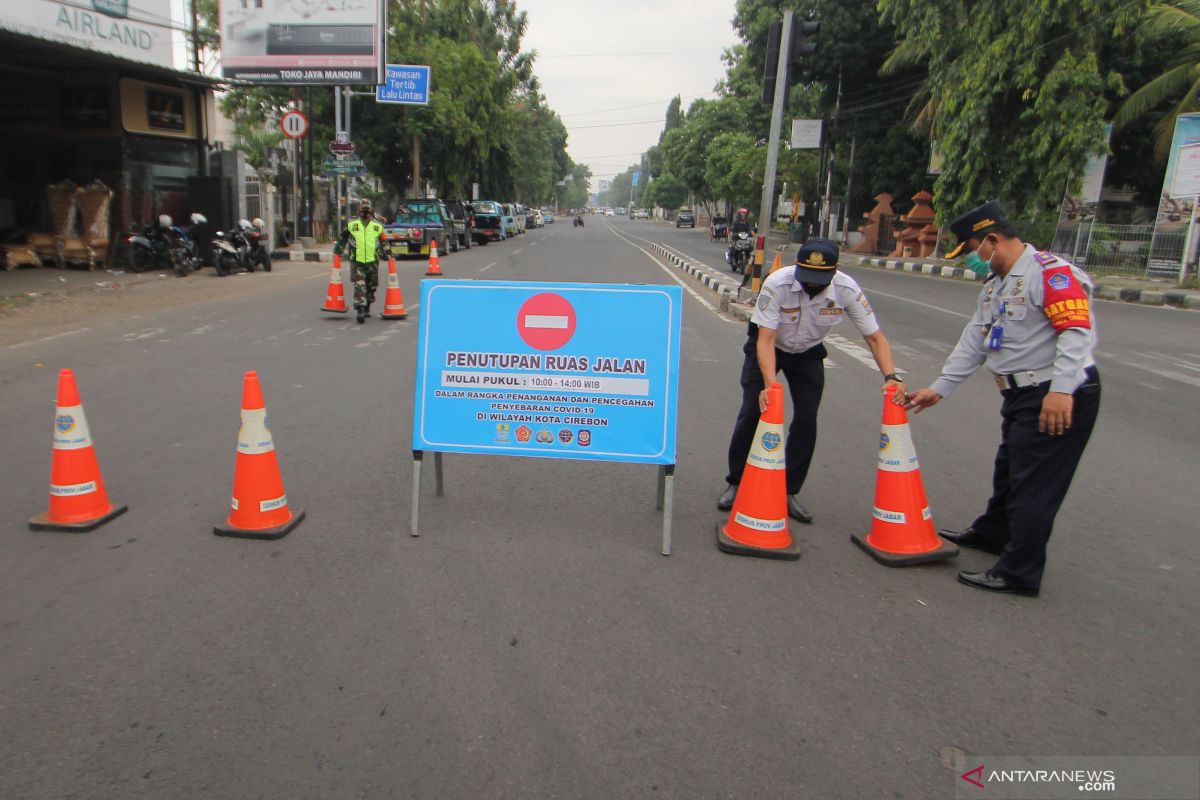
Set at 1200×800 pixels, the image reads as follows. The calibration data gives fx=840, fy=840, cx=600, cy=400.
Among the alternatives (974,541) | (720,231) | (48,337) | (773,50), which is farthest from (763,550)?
(720,231)

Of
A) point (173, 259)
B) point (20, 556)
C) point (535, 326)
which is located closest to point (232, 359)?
point (20, 556)

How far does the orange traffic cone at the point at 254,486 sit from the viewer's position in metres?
4.23

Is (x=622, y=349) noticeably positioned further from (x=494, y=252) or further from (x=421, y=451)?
(x=494, y=252)

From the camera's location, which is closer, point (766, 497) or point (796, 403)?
point (766, 497)

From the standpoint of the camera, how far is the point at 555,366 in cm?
425

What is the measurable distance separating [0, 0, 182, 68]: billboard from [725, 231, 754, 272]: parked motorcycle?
14406 mm

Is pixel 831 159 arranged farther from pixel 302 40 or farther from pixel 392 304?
pixel 392 304

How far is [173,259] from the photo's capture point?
1738cm

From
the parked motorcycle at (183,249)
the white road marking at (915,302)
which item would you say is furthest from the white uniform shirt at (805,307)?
the parked motorcycle at (183,249)

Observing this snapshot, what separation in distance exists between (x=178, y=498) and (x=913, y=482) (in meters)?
3.99

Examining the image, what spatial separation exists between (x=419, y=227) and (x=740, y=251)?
30.1 feet

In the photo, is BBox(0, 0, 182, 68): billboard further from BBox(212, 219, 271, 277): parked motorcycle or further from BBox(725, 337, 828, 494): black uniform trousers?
BBox(725, 337, 828, 494): black uniform trousers

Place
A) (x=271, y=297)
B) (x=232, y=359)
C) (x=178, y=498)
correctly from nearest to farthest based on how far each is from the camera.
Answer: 1. (x=178, y=498)
2. (x=232, y=359)
3. (x=271, y=297)

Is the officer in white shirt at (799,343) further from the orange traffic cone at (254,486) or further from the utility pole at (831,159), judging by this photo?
the utility pole at (831,159)
